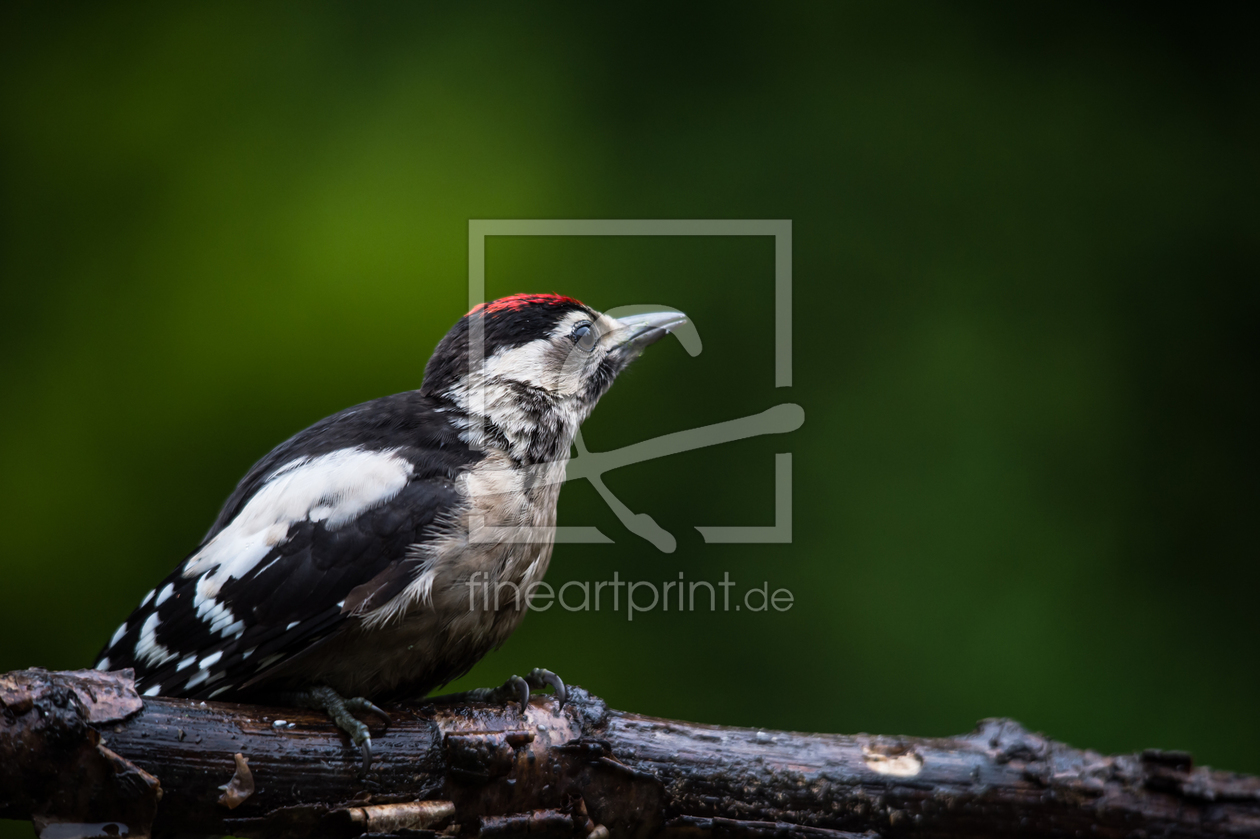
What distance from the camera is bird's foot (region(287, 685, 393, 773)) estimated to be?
1.57 metres

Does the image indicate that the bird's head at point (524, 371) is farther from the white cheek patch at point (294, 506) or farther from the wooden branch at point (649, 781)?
the wooden branch at point (649, 781)

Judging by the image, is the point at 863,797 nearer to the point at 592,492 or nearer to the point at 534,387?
the point at 534,387

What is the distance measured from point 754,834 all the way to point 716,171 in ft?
6.63

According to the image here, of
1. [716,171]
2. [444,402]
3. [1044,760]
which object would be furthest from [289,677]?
[716,171]

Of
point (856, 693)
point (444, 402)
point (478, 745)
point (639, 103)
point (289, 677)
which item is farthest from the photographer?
point (639, 103)

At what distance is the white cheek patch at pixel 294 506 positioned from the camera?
1.78 meters

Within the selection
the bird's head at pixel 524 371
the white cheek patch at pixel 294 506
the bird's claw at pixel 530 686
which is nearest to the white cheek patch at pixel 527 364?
the bird's head at pixel 524 371

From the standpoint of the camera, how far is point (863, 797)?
1.59 meters

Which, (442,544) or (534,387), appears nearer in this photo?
(442,544)

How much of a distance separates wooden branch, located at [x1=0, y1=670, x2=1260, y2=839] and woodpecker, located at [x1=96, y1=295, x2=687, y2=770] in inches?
3.9

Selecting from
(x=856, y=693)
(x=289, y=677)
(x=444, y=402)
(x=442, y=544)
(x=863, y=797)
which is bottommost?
(x=856, y=693)

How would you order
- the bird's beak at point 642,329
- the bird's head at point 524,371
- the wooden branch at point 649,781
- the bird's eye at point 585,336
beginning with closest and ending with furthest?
the wooden branch at point 649,781 → the bird's head at point 524,371 → the bird's eye at point 585,336 → the bird's beak at point 642,329

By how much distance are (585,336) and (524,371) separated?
237mm

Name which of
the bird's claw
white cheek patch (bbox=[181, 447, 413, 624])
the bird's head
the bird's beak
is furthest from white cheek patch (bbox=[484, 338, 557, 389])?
Result: the bird's claw
